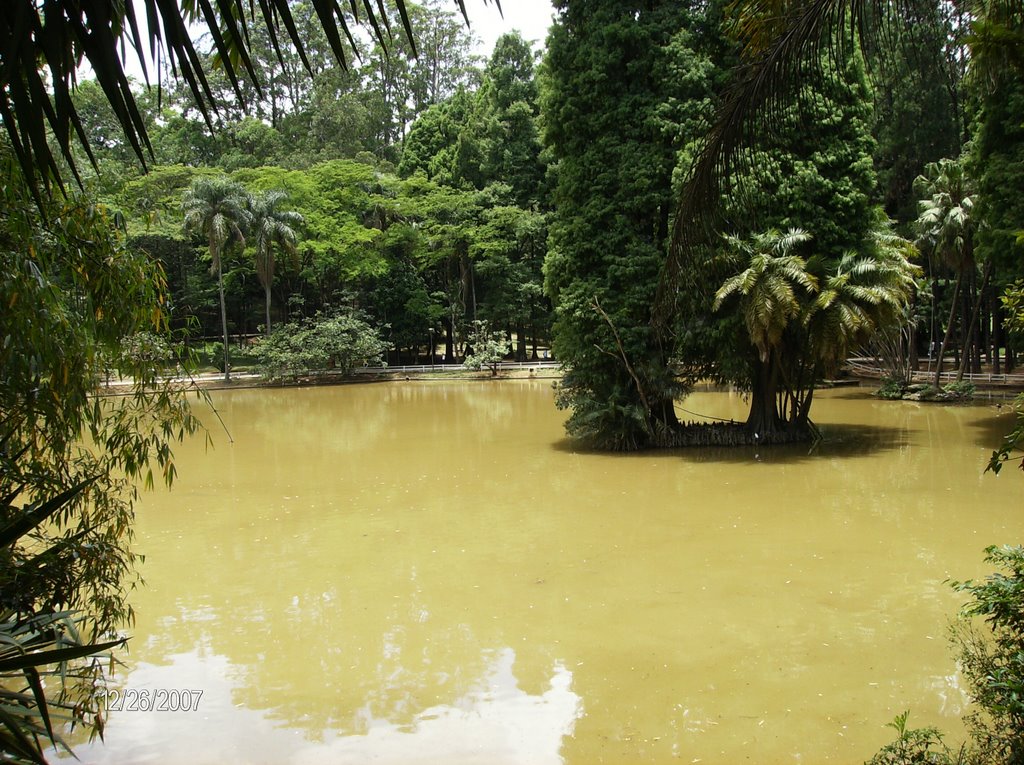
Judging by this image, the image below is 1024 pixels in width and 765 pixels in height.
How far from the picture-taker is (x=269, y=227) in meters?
33.8

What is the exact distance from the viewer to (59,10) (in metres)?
1.56

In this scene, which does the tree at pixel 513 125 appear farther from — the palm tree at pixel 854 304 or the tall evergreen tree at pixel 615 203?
the palm tree at pixel 854 304

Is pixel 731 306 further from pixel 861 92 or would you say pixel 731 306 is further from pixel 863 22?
pixel 863 22

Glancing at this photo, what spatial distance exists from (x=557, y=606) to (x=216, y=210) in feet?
95.4

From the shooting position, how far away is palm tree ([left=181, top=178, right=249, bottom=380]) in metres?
32.4

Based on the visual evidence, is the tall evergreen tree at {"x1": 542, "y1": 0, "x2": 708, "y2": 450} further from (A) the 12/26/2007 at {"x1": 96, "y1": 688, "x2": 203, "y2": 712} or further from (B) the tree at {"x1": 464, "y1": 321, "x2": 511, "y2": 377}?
(B) the tree at {"x1": 464, "y1": 321, "x2": 511, "y2": 377}

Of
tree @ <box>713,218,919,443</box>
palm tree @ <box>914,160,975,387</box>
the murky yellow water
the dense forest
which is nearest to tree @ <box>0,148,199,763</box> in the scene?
the dense forest

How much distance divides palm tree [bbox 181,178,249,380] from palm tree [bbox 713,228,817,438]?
23.3 meters

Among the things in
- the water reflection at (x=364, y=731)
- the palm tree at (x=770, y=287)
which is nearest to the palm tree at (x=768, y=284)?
the palm tree at (x=770, y=287)

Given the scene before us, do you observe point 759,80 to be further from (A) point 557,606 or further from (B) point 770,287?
(B) point 770,287

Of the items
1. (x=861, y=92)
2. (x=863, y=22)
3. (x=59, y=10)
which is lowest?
(x=59, y=10)

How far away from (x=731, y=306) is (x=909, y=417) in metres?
8.53

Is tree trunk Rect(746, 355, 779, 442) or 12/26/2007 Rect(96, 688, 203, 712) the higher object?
tree trunk Rect(746, 355, 779, 442)

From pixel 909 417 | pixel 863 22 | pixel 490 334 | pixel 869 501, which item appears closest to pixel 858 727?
pixel 863 22
